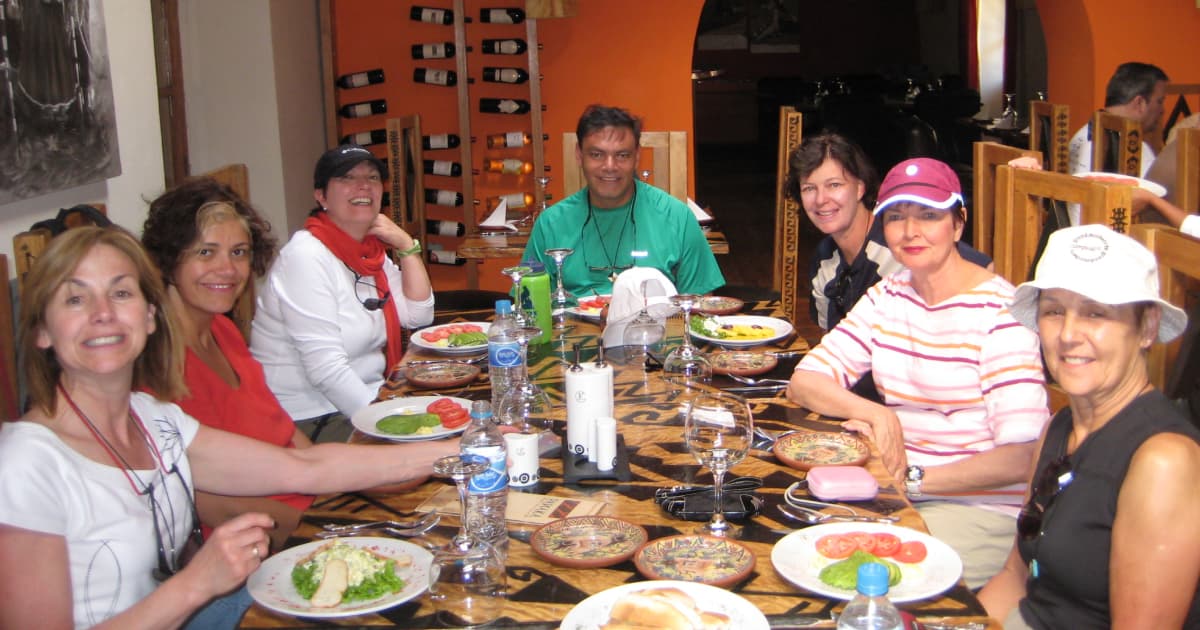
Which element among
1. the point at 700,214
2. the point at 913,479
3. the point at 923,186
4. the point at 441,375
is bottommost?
the point at 913,479

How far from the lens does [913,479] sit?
2252 mm

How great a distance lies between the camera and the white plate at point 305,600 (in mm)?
1604

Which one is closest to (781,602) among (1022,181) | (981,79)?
(1022,181)

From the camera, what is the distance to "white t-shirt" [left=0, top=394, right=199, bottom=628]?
Answer: 5.56 ft

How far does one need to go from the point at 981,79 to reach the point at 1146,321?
39.5 ft

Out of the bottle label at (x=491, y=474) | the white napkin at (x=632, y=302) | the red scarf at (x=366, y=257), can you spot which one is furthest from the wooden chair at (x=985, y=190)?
the bottle label at (x=491, y=474)

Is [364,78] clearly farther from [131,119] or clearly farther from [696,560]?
[696,560]

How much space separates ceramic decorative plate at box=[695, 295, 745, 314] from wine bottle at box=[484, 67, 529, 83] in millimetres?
2987

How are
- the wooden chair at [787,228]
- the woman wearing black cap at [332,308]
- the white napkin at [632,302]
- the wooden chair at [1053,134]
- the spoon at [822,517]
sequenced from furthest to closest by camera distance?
the wooden chair at [1053,134], the wooden chair at [787,228], the woman wearing black cap at [332,308], the white napkin at [632,302], the spoon at [822,517]

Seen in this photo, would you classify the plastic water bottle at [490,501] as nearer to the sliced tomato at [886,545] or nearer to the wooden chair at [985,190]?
the sliced tomato at [886,545]

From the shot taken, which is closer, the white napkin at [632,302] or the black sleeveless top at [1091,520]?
the black sleeveless top at [1091,520]

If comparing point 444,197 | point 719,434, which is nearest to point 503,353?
point 719,434

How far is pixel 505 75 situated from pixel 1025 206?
12.7ft

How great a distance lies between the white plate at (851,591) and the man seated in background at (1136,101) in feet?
13.7
